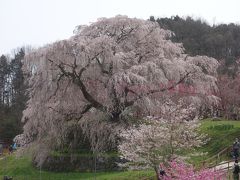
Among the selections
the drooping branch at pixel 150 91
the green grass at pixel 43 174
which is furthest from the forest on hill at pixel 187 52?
the drooping branch at pixel 150 91

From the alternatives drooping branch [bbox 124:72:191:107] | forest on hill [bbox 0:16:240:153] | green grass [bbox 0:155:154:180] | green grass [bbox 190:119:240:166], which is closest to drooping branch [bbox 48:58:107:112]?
drooping branch [bbox 124:72:191:107]

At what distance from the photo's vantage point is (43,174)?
3247cm

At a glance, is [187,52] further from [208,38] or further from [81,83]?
[81,83]

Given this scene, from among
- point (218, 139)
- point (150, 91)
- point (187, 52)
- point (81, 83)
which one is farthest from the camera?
point (187, 52)

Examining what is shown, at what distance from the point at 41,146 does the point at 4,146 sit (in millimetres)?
31871

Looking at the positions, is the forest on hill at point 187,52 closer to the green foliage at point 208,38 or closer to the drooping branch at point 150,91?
the green foliage at point 208,38

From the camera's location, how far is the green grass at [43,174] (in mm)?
25583

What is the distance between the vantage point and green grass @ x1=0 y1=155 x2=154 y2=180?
25.6 meters

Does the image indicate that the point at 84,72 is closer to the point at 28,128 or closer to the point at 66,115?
the point at 66,115

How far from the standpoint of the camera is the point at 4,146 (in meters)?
59.4

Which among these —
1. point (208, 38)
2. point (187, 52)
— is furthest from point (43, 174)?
point (208, 38)

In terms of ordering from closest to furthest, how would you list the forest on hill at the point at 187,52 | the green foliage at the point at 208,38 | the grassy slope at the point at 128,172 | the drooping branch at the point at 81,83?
the grassy slope at the point at 128,172 → the drooping branch at the point at 81,83 → the forest on hill at the point at 187,52 → the green foliage at the point at 208,38

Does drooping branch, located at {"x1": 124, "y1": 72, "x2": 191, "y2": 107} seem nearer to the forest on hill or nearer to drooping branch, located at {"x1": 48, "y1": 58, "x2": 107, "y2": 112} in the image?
drooping branch, located at {"x1": 48, "y1": 58, "x2": 107, "y2": 112}

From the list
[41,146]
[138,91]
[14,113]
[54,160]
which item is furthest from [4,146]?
[138,91]
